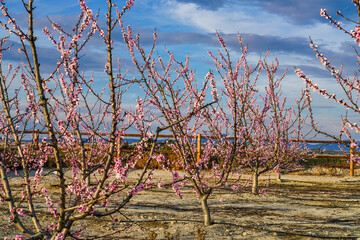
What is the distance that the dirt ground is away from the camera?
20.5 ft

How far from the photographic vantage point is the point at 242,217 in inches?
291

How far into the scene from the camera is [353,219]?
7.66 m

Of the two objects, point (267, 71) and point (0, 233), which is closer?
point (0, 233)

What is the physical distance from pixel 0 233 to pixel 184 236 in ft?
9.68

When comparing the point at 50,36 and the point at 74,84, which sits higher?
the point at 50,36

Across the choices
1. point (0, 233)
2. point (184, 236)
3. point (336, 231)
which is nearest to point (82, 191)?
point (184, 236)

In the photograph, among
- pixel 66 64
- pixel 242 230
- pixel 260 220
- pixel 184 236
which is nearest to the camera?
pixel 66 64

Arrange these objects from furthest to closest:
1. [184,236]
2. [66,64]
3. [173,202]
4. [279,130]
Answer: [279,130], [173,202], [184,236], [66,64]

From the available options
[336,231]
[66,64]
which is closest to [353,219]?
[336,231]

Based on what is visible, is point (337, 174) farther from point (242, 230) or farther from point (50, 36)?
point (50, 36)

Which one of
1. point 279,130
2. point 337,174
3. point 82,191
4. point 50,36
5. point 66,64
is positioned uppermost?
point 50,36

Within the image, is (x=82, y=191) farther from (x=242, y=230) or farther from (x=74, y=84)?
(x=242, y=230)

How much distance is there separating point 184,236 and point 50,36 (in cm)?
354

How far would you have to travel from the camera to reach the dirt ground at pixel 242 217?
20.5 feet
